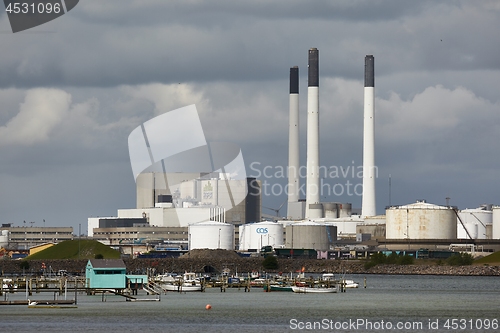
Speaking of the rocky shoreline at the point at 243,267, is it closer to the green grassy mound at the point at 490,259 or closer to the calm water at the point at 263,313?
the green grassy mound at the point at 490,259

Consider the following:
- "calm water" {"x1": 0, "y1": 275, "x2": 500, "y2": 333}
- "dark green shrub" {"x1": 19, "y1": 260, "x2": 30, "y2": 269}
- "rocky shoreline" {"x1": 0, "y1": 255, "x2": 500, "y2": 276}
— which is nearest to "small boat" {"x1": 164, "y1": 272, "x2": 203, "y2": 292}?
"calm water" {"x1": 0, "y1": 275, "x2": 500, "y2": 333}

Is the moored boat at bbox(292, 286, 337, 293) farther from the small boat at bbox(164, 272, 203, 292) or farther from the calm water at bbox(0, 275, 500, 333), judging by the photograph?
the small boat at bbox(164, 272, 203, 292)

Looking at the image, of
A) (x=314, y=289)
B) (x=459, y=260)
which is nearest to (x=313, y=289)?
(x=314, y=289)

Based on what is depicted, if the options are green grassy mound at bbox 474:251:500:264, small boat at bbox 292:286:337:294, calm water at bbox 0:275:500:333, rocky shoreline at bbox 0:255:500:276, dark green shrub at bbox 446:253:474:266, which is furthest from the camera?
green grassy mound at bbox 474:251:500:264

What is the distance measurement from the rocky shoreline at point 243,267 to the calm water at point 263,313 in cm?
6447

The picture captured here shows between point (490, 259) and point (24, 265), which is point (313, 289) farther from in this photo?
point (490, 259)

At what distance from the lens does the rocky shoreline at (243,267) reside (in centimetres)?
18112

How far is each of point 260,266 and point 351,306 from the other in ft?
303

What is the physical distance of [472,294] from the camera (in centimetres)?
11788

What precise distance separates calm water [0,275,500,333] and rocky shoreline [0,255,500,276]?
64471 millimetres

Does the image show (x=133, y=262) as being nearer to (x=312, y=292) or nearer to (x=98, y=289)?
(x=312, y=292)

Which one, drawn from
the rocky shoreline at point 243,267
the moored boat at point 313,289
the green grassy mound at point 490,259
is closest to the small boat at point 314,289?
the moored boat at point 313,289

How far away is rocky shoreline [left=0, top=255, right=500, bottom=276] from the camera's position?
181 metres

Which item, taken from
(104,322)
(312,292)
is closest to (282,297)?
(312,292)
